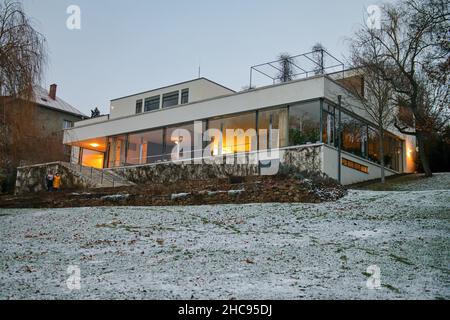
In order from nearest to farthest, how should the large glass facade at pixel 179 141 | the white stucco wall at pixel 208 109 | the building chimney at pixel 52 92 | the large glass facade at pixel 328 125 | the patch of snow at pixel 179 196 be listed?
the patch of snow at pixel 179 196 → the large glass facade at pixel 328 125 → the white stucco wall at pixel 208 109 → the large glass facade at pixel 179 141 → the building chimney at pixel 52 92

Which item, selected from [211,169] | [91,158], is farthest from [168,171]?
[91,158]

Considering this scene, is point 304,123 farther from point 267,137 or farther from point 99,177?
point 99,177

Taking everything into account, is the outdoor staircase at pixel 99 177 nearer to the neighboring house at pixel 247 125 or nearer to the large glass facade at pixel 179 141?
the neighboring house at pixel 247 125

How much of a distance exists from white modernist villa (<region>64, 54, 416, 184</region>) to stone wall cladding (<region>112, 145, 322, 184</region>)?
39cm

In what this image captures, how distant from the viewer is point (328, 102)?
76.0 ft

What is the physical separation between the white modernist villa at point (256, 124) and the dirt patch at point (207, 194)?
4.38m

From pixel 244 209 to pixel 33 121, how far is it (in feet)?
28.1

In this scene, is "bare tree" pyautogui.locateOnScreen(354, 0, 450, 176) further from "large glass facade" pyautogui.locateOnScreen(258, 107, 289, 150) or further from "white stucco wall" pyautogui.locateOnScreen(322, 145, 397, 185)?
"large glass facade" pyautogui.locateOnScreen(258, 107, 289, 150)

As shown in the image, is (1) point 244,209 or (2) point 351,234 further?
(1) point 244,209

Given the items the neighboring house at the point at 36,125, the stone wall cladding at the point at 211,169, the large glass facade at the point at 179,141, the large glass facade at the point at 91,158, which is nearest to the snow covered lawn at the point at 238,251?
the neighboring house at the point at 36,125

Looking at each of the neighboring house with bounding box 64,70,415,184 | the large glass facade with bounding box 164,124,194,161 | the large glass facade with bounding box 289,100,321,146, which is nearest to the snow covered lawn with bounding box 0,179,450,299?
the large glass facade with bounding box 289,100,321,146

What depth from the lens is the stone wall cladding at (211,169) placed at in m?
21.9

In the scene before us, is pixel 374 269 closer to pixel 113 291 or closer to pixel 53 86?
pixel 113 291
